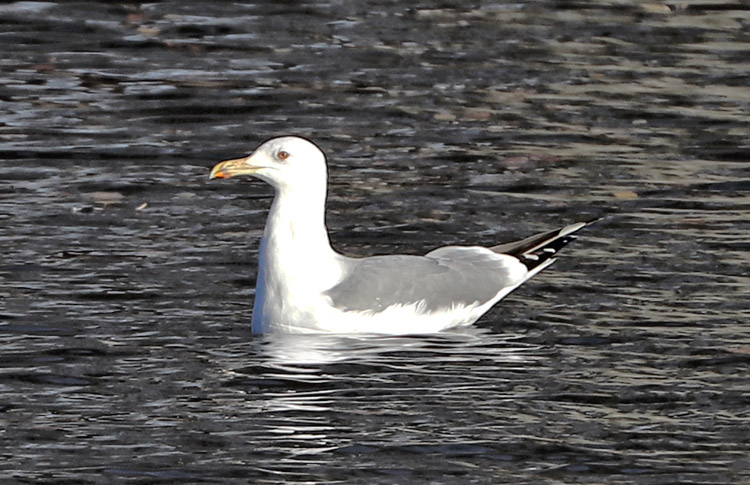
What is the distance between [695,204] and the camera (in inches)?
579

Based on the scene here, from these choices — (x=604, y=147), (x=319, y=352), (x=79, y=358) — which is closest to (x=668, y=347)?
(x=319, y=352)

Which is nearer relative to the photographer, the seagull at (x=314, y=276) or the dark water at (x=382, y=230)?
the dark water at (x=382, y=230)

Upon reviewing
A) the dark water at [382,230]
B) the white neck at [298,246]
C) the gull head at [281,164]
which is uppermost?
the gull head at [281,164]

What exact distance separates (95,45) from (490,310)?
30.0 feet

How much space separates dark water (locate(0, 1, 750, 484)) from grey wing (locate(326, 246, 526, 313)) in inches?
9.5

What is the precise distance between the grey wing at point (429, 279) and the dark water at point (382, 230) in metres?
0.24

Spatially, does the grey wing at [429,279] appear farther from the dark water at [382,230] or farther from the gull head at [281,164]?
the gull head at [281,164]

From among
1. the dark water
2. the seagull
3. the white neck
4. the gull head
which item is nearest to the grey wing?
the seagull

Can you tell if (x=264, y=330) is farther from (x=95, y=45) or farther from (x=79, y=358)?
(x=95, y=45)

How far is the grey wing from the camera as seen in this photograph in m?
11.5

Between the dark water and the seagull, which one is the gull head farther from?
the dark water

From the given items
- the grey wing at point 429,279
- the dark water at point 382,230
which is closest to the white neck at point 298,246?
the grey wing at point 429,279

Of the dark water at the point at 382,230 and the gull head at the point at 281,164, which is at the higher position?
the gull head at the point at 281,164

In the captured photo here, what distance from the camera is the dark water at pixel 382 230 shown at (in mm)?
9742
